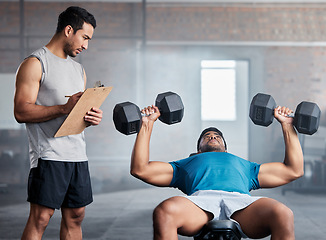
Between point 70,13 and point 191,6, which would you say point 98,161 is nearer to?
point 191,6

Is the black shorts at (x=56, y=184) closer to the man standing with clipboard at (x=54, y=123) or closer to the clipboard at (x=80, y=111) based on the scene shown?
the man standing with clipboard at (x=54, y=123)

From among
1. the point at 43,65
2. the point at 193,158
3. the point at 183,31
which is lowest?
the point at 193,158

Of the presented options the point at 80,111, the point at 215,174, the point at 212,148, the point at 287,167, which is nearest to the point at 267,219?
the point at 215,174

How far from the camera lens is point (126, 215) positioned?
152 inches

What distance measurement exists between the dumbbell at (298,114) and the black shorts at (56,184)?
861 millimetres

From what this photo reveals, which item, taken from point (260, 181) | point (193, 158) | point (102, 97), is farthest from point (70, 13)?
point (260, 181)

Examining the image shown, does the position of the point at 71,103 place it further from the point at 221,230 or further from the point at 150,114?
the point at 221,230

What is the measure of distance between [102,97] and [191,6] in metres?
4.74

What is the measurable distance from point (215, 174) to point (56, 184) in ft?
2.18

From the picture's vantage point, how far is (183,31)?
6160 millimetres

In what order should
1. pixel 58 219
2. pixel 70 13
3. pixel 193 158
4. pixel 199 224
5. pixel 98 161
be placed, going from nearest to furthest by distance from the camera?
pixel 199 224 → pixel 70 13 → pixel 193 158 → pixel 58 219 → pixel 98 161

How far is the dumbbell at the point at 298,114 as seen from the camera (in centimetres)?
190

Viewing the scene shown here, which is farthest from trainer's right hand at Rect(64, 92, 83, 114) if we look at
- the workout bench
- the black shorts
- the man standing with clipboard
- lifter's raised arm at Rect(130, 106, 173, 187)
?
the workout bench

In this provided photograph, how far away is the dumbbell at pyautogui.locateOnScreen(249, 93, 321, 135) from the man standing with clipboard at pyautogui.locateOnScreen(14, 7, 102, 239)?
765 millimetres
